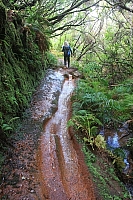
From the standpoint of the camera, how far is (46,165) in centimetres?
416

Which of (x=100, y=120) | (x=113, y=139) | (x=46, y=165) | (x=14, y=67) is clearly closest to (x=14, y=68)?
(x=14, y=67)

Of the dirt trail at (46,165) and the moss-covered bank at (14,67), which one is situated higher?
the moss-covered bank at (14,67)

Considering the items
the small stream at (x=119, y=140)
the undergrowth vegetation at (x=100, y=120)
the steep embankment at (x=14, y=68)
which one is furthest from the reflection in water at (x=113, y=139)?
the steep embankment at (x=14, y=68)

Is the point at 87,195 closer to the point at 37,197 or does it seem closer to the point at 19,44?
the point at 37,197

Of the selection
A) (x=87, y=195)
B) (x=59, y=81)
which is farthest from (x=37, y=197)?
(x=59, y=81)

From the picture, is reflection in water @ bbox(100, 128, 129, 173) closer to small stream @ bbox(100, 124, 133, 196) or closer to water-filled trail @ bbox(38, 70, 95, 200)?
small stream @ bbox(100, 124, 133, 196)

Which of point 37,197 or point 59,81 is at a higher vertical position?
point 59,81

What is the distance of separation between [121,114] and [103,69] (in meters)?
6.82

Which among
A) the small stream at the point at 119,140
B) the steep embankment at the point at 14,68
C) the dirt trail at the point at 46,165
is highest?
the steep embankment at the point at 14,68

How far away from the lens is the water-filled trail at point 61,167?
3.56m

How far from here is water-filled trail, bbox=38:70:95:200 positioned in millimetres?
3557

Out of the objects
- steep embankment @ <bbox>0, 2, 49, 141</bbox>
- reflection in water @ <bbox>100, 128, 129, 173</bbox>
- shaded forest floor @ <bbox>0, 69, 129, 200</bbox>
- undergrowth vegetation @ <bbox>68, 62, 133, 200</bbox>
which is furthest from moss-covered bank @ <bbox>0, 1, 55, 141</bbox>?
reflection in water @ <bbox>100, 128, 129, 173</bbox>

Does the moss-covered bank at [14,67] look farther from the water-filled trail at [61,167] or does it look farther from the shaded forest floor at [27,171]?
the water-filled trail at [61,167]

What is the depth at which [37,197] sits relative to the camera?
131 inches
